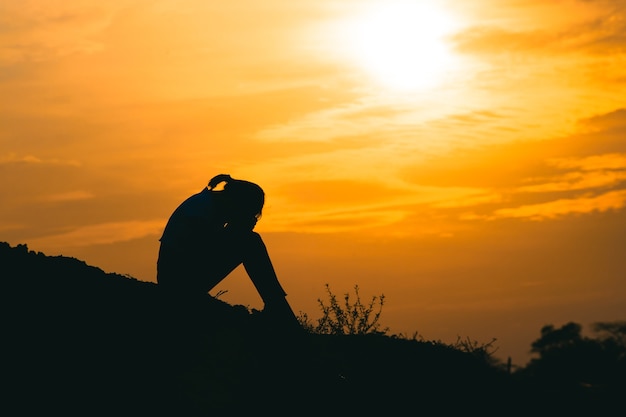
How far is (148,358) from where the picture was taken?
33.4ft

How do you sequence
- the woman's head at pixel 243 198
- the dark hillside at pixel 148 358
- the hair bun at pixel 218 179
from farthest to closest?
the hair bun at pixel 218 179, the woman's head at pixel 243 198, the dark hillside at pixel 148 358

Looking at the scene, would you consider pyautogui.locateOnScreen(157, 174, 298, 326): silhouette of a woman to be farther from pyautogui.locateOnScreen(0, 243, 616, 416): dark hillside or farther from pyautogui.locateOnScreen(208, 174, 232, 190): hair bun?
pyautogui.locateOnScreen(0, 243, 616, 416): dark hillside

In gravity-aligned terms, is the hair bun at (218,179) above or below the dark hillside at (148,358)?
above

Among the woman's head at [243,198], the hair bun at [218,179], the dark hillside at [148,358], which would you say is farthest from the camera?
the hair bun at [218,179]

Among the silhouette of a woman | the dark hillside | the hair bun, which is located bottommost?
the dark hillside

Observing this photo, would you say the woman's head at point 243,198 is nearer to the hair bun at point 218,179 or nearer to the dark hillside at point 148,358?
the hair bun at point 218,179

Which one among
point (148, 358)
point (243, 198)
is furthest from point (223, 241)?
point (148, 358)

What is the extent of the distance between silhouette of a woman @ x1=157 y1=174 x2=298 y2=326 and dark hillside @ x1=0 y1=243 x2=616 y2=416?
61 centimetres

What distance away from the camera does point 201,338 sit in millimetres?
10641

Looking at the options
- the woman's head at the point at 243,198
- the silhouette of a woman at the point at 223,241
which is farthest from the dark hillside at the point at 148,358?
the woman's head at the point at 243,198

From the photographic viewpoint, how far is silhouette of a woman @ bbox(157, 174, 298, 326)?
992cm

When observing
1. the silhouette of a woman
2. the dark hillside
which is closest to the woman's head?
the silhouette of a woman

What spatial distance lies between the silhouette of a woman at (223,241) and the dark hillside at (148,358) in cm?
61

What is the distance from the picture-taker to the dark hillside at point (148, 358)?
945 centimetres
